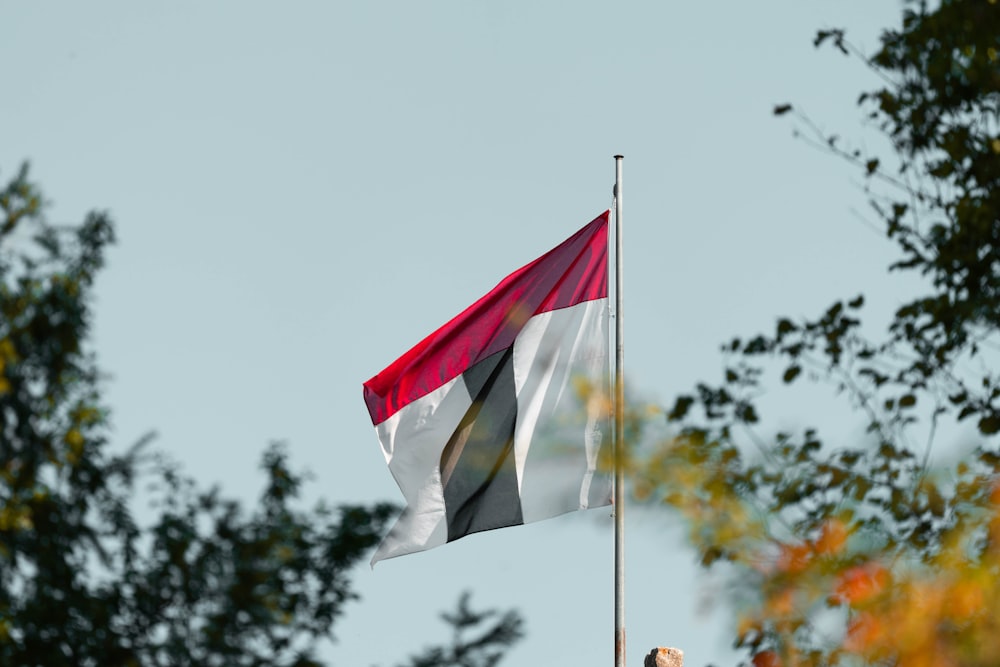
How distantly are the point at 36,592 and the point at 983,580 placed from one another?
4.78 meters

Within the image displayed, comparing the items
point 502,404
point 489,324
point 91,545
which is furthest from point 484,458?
point 91,545

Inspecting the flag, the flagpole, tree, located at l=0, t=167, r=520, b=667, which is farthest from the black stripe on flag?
tree, located at l=0, t=167, r=520, b=667

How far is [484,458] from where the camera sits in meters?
14.8

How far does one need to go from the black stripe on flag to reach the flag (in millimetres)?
12

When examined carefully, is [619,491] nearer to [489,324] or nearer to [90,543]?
[489,324]

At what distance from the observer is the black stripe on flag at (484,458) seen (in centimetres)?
1449

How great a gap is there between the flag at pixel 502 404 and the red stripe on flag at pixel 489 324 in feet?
0.03

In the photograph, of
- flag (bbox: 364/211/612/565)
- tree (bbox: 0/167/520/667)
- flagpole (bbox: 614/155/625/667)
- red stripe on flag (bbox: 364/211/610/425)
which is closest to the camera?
tree (bbox: 0/167/520/667)

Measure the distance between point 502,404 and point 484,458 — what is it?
639mm

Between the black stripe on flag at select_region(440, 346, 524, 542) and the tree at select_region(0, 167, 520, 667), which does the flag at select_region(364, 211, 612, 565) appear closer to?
the black stripe on flag at select_region(440, 346, 524, 542)

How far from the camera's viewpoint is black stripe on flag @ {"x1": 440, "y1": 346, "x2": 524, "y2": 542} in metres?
14.5

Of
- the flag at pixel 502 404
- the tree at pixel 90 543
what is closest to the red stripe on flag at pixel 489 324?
the flag at pixel 502 404

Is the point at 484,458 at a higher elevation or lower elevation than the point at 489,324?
lower

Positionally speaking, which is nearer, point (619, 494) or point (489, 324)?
point (619, 494)
